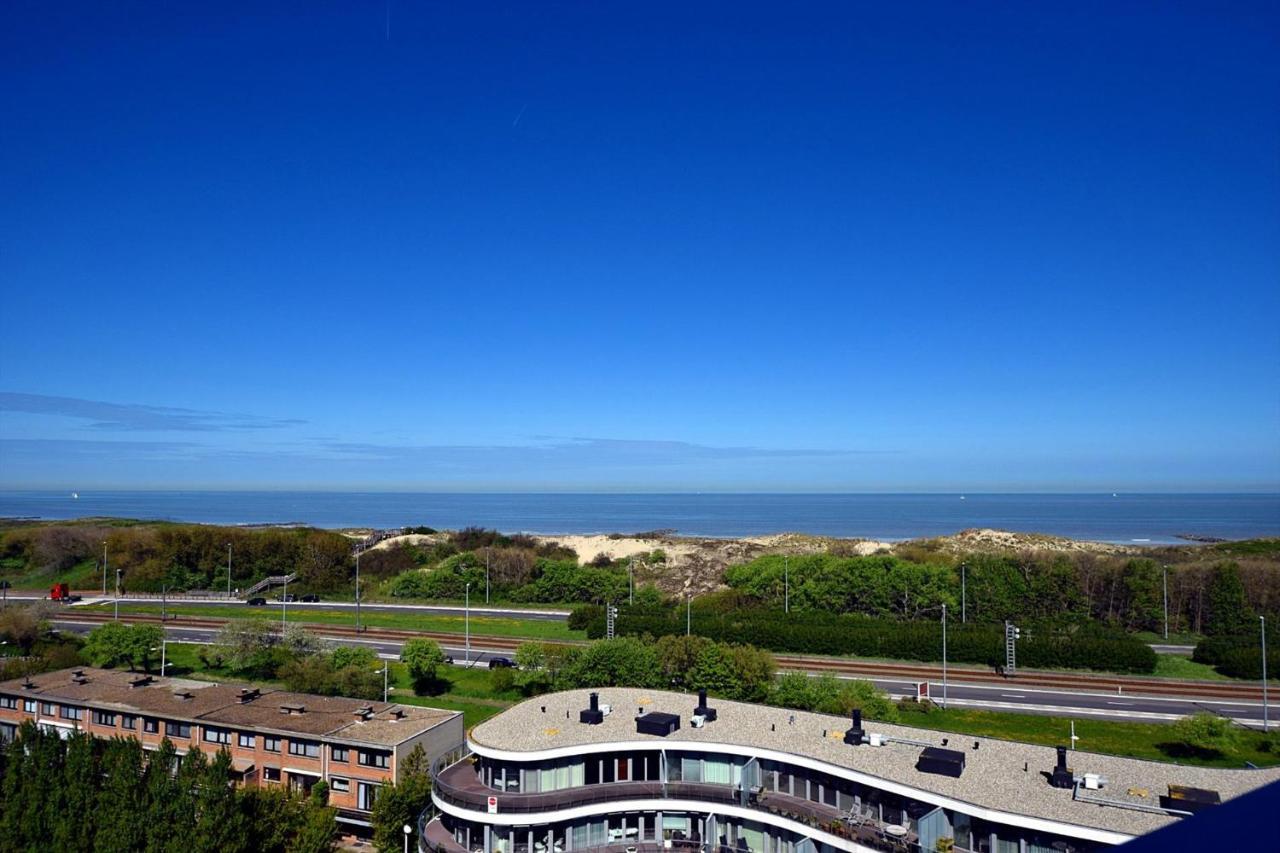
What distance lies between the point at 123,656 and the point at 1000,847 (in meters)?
51.3

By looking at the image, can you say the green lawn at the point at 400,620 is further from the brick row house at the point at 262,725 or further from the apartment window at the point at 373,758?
the apartment window at the point at 373,758

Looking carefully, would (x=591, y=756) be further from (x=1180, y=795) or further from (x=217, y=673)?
(x=217, y=673)

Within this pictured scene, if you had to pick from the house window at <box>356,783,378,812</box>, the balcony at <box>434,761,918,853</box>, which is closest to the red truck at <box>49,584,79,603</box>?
the house window at <box>356,783,378,812</box>

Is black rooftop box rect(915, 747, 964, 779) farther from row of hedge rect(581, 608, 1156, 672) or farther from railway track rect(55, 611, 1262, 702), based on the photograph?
row of hedge rect(581, 608, 1156, 672)

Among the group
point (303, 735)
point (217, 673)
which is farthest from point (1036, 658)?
point (217, 673)

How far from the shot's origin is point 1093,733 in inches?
1574

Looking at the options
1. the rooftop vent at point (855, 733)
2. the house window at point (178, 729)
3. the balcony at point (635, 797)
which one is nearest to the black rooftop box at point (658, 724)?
the balcony at point (635, 797)

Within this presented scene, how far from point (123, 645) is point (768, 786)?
4362 cm

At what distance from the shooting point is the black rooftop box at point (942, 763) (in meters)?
25.1

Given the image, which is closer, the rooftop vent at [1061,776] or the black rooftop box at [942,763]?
the rooftop vent at [1061,776]

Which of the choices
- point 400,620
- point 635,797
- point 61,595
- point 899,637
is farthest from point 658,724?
point 61,595

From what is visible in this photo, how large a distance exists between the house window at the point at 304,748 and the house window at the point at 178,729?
6015mm

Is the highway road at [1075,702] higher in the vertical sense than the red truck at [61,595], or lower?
lower

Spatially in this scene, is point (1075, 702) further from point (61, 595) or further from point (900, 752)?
point (61, 595)
